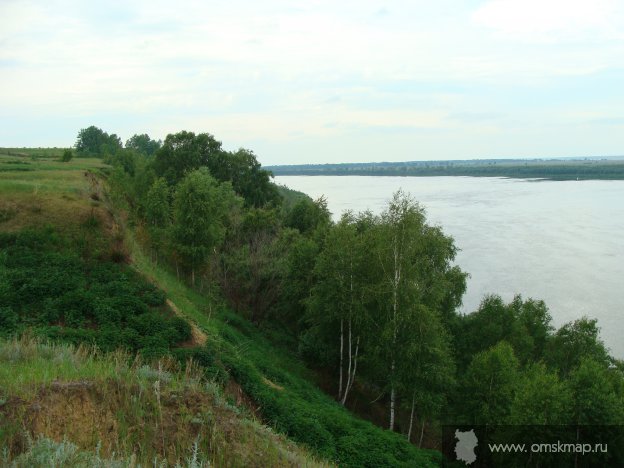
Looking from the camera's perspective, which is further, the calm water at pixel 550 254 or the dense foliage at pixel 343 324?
the calm water at pixel 550 254

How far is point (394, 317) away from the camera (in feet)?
59.0

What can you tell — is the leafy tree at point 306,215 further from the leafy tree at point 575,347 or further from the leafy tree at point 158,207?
the leafy tree at point 575,347

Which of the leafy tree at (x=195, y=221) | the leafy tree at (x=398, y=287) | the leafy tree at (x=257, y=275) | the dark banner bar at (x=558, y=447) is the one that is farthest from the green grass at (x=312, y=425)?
the leafy tree at (x=257, y=275)

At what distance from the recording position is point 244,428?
7.32m

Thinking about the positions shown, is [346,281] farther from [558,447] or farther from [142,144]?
[142,144]

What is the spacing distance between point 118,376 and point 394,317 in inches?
476

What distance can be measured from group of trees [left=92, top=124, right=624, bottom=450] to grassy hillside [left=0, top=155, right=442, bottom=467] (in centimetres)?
282

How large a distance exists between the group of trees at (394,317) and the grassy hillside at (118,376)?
2.82 metres

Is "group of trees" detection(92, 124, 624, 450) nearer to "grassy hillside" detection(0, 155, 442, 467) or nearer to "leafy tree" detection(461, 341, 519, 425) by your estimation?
"leafy tree" detection(461, 341, 519, 425)

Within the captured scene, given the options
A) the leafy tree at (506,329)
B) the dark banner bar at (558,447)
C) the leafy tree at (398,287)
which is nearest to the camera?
the dark banner bar at (558,447)

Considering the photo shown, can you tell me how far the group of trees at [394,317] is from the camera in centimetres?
1762

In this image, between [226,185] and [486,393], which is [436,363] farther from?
[226,185]

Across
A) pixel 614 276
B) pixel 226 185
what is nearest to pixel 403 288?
pixel 226 185

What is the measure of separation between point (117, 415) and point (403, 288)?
43.2 ft
